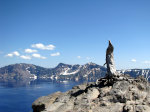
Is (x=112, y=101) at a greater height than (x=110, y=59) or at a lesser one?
lesser

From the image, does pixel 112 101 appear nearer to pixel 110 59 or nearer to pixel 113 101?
pixel 113 101

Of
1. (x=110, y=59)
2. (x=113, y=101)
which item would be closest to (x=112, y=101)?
(x=113, y=101)

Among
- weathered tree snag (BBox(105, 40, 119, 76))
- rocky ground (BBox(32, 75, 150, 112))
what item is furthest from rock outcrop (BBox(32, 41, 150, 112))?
weathered tree snag (BBox(105, 40, 119, 76))

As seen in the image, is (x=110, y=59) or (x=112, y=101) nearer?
(x=112, y=101)

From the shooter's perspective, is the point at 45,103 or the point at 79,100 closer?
the point at 79,100

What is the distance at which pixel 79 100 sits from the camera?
2098cm

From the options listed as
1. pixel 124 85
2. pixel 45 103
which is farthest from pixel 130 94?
pixel 45 103

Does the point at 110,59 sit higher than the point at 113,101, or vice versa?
the point at 110,59

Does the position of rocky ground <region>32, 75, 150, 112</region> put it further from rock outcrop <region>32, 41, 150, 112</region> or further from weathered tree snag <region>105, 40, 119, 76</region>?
weathered tree snag <region>105, 40, 119, 76</region>

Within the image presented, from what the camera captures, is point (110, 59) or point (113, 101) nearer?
point (113, 101)

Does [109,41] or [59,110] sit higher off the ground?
[109,41]

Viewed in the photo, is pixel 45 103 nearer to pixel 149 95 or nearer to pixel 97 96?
pixel 97 96

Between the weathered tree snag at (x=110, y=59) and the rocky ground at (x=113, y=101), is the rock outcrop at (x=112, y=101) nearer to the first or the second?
the rocky ground at (x=113, y=101)

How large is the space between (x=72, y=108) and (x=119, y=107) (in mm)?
5423
